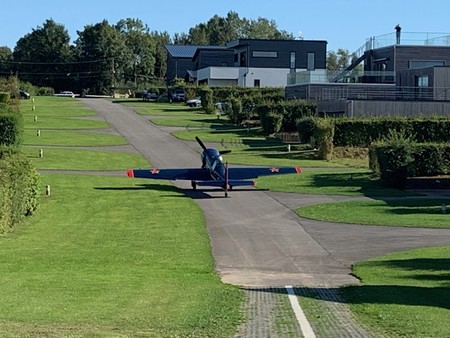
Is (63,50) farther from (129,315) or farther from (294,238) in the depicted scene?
(129,315)

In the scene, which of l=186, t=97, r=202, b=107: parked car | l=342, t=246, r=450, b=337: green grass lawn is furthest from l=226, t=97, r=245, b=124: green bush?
l=342, t=246, r=450, b=337: green grass lawn

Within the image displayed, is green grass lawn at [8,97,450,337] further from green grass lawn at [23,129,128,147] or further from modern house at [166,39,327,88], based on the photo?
modern house at [166,39,327,88]

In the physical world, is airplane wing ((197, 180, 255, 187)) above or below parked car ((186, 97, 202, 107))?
below

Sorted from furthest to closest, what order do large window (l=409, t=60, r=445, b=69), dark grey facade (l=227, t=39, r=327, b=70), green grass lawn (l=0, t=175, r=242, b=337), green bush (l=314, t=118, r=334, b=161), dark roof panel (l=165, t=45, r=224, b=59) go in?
dark roof panel (l=165, t=45, r=224, b=59) < dark grey facade (l=227, t=39, r=327, b=70) < large window (l=409, t=60, r=445, b=69) < green bush (l=314, t=118, r=334, b=161) < green grass lawn (l=0, t=175, r=242, b=337)

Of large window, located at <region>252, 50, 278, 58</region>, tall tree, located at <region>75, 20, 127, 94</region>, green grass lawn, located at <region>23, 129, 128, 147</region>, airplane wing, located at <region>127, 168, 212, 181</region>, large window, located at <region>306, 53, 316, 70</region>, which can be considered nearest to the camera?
airplane wing, located at <region>127, 168, 212, 181</region>

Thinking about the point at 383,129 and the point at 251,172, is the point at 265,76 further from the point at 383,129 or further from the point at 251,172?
the point at 251,172

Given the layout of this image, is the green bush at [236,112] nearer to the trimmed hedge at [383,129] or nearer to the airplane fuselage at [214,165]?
the trimmed hedge at [383,129]
